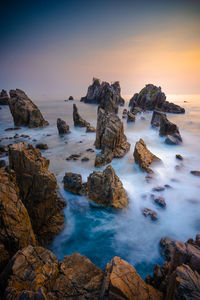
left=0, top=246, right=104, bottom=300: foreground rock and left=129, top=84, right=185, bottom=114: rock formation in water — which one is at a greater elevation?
left=129, top=84, right=185, bottom=114: rock formation in water

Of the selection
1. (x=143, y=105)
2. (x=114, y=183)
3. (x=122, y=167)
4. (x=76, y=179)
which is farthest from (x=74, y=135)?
(x=143, y=105)

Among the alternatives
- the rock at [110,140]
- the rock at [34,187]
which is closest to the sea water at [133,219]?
the rock at [110,140]

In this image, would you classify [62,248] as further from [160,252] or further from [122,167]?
[122,167]

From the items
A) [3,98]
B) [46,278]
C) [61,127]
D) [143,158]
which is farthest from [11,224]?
[3,98]

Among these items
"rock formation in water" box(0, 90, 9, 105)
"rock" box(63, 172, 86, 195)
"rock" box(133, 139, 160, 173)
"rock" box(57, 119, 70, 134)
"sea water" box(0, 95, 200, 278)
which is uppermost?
"rock formation in water" box(0, 90, 9, 105)

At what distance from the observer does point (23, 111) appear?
24266mm

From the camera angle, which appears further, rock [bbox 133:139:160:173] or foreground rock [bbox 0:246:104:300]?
rock [bbox 133:139:160:173]

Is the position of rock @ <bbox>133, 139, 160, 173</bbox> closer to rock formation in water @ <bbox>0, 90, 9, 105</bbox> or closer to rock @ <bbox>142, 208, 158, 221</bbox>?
rock @ <bbox>142, 208, 158, 221</bbox>

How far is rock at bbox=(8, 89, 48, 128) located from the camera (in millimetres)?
24188

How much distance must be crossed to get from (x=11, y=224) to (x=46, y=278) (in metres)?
1.70

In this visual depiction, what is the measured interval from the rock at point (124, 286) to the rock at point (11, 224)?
257 centimetres

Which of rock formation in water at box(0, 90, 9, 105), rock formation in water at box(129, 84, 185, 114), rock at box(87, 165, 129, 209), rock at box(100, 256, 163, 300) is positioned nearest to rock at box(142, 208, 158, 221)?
rock at box(87, 165, 129, 209)

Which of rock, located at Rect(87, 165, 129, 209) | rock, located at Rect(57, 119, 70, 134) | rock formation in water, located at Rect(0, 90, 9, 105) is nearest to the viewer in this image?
rock, located at Rect(87, 165, 129, 209)

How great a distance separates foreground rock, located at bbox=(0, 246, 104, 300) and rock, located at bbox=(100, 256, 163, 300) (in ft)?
1.79
